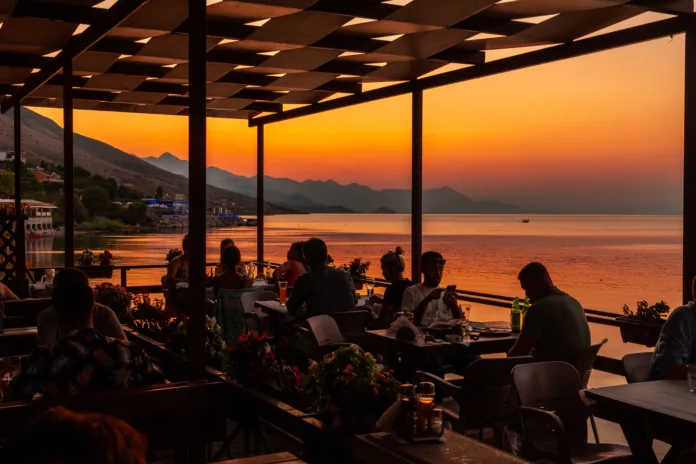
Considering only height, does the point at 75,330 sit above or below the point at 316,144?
below

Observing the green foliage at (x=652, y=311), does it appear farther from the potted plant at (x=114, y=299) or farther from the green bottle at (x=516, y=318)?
the potted plant at (x=114, y=299)

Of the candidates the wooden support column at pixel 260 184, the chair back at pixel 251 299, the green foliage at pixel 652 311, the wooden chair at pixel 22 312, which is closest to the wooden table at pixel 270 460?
the green foliage at pixel 652 311

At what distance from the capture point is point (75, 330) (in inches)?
118

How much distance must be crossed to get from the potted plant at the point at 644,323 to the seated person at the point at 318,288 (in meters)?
2.20

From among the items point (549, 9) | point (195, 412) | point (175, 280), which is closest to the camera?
point (195, 412)

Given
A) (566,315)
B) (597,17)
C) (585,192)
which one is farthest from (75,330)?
(585,192)

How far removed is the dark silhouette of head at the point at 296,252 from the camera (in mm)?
8445

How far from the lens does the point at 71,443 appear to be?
1.02m

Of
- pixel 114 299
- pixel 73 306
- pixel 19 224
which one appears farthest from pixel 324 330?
pixel 19 224

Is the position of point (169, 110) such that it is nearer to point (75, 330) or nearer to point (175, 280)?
point (175, 280)

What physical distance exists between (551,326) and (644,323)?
1.95m

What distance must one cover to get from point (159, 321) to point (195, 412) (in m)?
2.78

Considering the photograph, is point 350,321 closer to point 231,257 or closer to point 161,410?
point 231,257

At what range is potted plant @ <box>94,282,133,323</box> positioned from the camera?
257 inches
